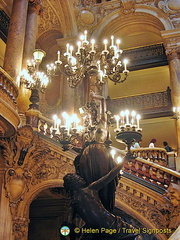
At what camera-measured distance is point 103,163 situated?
325 centimetres

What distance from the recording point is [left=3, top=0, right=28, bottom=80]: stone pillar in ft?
28.5

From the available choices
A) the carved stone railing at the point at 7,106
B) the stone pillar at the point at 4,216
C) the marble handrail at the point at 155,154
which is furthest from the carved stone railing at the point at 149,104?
the stone pillar at the point at 4,216

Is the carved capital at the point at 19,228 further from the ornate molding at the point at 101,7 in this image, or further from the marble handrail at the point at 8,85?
the ornate molding at the point at 101,7

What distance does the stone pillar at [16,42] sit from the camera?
870cm

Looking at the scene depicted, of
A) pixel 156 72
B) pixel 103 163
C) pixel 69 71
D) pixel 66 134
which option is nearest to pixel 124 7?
pixel 156 72

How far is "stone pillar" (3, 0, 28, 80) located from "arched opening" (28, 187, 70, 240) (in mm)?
4232

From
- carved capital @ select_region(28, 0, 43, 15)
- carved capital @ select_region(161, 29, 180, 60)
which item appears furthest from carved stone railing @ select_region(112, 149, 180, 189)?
carved capital @ select_region(161, 29, 180, 60)

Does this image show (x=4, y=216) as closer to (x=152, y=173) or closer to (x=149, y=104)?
(x=152, y=173)

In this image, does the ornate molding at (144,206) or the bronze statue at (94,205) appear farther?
the ornate molding at (144,206)

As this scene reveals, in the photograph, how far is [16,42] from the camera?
902cm

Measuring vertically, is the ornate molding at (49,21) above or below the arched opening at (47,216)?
above

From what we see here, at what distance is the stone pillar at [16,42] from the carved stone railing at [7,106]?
77.3 inches

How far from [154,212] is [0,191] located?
3.53 m

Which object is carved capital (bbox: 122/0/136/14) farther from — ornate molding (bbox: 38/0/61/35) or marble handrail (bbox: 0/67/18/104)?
marble handrail (bbox: 0/67/18/104)
